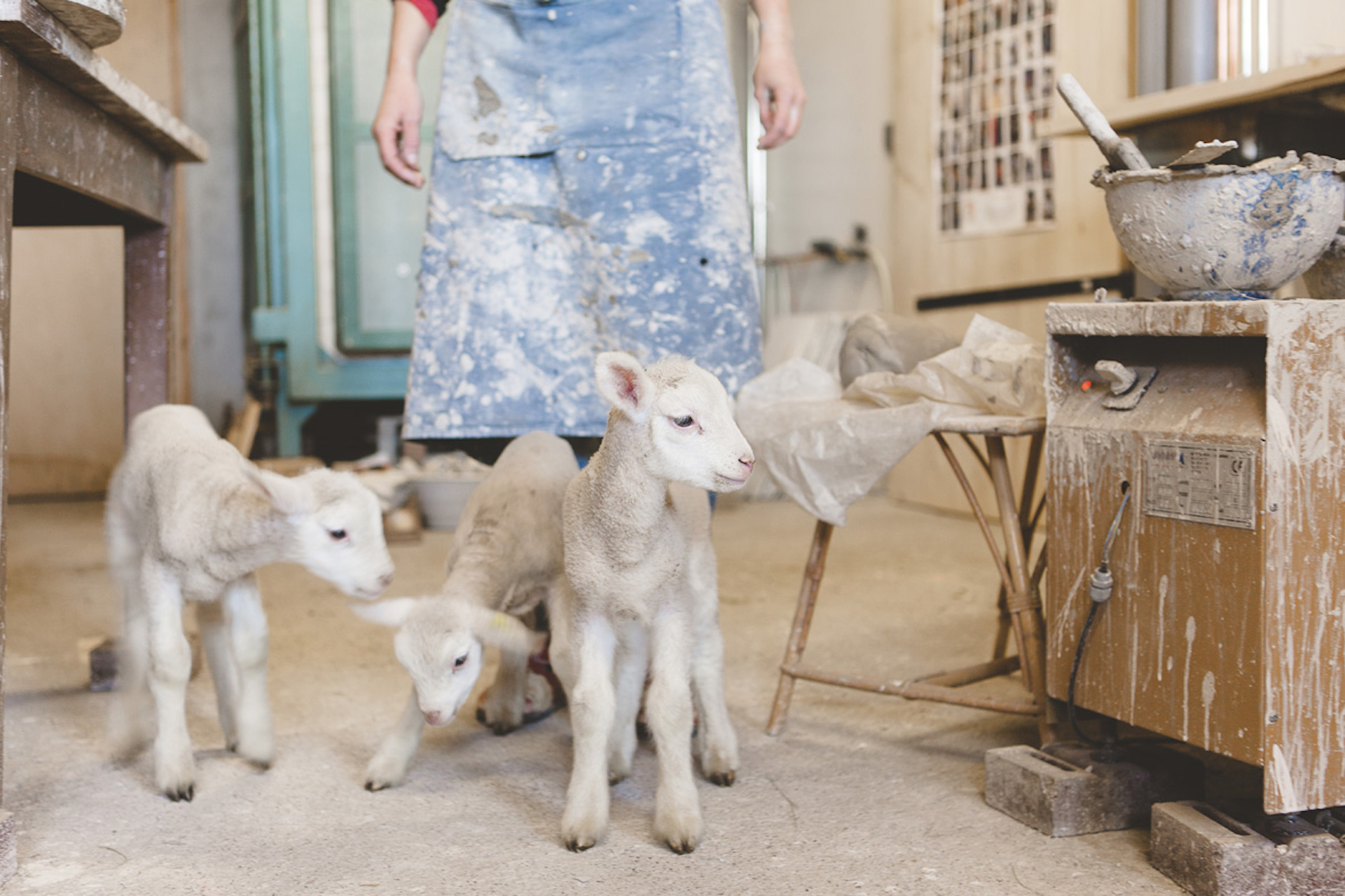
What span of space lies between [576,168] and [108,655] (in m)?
1.39

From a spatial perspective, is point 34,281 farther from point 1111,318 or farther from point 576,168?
point 1111,318

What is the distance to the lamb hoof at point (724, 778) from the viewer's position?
1.78m

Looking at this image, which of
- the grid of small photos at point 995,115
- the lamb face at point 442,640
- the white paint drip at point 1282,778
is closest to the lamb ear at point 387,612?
the lamb face at point 442,640

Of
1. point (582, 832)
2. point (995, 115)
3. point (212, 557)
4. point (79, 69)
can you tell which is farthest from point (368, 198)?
point (582, 832)

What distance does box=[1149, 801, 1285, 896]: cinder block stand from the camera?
4.32 ft

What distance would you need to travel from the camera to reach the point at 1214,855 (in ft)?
4.34

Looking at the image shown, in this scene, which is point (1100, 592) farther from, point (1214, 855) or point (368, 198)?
point (368, 198)

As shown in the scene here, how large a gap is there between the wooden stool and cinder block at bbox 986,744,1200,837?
4.8 inches

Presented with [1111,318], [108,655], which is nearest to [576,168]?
[1111,318]

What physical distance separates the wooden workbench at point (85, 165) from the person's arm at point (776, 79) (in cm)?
109

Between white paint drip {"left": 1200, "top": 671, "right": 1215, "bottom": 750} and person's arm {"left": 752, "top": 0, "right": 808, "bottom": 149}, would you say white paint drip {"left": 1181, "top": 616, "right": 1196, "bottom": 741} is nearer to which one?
white paint drip {"left": 1200, "top": 671, "right": 1215, "bottom": 750}

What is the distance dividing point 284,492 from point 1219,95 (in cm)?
182

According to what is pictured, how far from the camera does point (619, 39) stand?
81.3 inches

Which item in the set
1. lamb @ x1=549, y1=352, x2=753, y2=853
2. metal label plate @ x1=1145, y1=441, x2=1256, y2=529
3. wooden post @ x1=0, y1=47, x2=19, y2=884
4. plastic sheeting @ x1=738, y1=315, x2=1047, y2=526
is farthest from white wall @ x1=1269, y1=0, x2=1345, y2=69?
wooden post @ x1=0, y1=47, x2=19, y2=884
